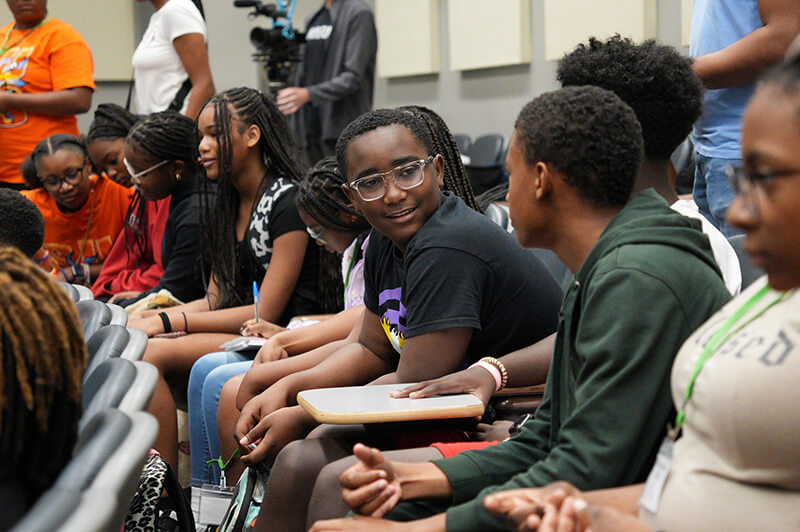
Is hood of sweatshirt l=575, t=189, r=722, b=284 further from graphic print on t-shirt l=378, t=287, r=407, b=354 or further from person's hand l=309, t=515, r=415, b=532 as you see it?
graphic print on t-shirt l=378, t=287, r=407, b=354

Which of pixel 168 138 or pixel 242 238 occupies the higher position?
pixel 168 138

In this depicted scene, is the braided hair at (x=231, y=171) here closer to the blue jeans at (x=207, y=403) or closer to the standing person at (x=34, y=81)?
the blue jeans at (x=207, y=403)

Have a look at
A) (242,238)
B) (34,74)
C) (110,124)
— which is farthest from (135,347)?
(34,74)

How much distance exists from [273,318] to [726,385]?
7.18ft

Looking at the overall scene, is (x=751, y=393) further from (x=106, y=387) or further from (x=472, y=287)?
(x=472, y=287)

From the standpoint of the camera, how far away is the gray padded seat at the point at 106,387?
3.64ft

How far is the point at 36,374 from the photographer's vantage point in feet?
3.02

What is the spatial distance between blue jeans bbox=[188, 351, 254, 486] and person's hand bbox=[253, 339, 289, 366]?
11 centimetres

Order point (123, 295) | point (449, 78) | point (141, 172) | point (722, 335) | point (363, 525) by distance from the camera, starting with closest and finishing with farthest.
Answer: point (722, 335)
point (363, 525)
point (141, 172)
point (123, 295)
point (449, 78)

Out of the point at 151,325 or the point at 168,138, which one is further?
the point at 168,138

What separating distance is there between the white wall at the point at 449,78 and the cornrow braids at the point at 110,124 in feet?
10.1

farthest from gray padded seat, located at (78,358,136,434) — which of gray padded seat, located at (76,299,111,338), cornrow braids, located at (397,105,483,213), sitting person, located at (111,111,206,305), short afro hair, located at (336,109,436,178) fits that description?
sitting person, located at (111,111,206,305)

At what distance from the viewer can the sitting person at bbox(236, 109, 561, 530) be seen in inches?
72.0

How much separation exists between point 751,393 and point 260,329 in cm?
209
